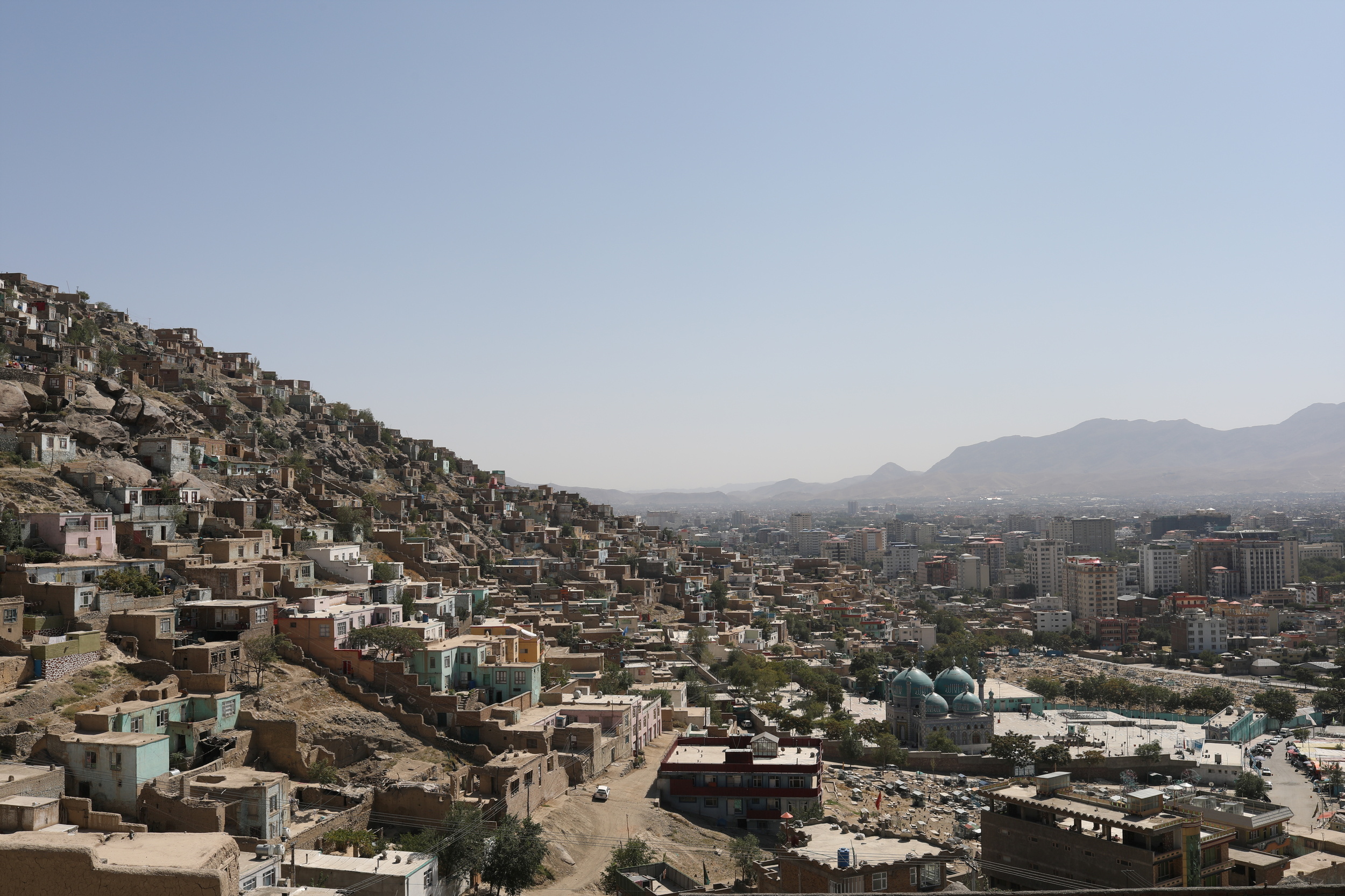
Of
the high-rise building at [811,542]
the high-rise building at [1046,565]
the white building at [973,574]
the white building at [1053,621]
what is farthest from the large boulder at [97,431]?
the high-rise building at [811,542]

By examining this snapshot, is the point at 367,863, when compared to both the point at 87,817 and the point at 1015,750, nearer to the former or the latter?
the point at 87,817

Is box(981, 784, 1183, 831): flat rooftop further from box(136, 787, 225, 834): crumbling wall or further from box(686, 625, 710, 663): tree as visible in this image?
box(686, 625, 710, 663): tree

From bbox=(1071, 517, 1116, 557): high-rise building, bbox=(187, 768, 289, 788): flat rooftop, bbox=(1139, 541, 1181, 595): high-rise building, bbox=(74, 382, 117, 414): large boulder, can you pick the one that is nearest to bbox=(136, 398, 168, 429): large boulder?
bbox=(74, 382, 117, 414): large boulder

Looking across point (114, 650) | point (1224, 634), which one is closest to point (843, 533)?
point (1224, 634)

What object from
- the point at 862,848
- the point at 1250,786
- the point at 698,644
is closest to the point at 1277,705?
the point at 1250,786

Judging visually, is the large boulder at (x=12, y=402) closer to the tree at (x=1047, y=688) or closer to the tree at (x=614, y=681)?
the tree at (x=614, y=681)

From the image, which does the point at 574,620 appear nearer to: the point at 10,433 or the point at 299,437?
the point at 299,437
